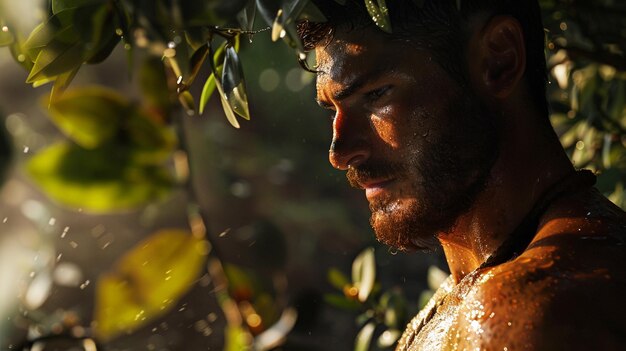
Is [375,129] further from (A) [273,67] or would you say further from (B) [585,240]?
(A) [273,67]

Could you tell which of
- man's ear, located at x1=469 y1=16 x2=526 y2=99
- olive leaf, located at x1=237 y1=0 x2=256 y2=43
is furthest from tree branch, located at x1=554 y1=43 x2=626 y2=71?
olive leaf, located at x1=237 y1=0 x2=256 y2=43

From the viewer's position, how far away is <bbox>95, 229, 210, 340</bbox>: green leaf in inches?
75.9

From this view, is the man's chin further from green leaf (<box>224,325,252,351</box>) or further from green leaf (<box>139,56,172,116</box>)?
green leaf (<box>224,325,252,351</box>)

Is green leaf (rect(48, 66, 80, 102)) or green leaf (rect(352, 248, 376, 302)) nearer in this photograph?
green leaf (rect(48, 66, 80, 102))

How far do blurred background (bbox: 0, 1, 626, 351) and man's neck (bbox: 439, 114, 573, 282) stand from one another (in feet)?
1.41

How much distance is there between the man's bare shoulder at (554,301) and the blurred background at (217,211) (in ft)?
1.38

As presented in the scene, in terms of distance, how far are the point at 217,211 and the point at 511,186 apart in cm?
280

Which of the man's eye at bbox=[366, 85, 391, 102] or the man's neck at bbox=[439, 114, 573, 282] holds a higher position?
the man's eye at bbox=[366, 85, 391, 102]

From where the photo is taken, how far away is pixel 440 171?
121cm

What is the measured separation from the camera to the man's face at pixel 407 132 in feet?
3.95

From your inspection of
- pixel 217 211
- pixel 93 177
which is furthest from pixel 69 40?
pixel 217 211

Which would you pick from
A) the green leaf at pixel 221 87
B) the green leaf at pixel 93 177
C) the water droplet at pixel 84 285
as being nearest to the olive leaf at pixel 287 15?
the green leaf at pixel 221 87

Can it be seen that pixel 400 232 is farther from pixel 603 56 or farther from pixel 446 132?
pixel 603 56

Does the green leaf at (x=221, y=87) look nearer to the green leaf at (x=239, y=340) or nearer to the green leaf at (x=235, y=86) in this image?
the green leaf at (x=235, y=86)
